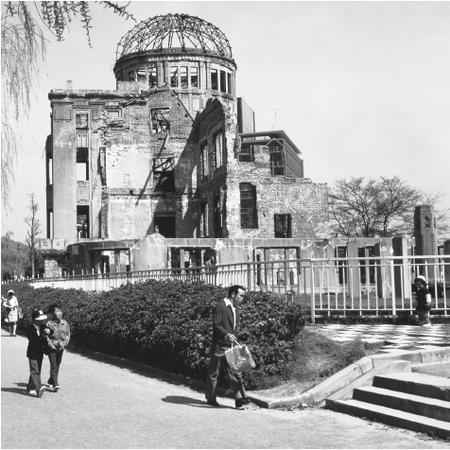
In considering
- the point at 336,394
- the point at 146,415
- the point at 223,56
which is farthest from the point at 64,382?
the point at 223,56

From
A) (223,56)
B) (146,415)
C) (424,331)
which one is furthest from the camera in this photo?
(223,56)

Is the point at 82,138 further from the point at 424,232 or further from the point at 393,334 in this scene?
the point at 393,334

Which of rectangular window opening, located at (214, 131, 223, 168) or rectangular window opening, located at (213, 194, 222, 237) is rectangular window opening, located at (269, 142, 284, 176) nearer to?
rectangular window opening, located at (214, 131, 223, 168)

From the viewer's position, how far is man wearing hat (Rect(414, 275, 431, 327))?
611 inches

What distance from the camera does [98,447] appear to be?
Answer: 26.0 ft

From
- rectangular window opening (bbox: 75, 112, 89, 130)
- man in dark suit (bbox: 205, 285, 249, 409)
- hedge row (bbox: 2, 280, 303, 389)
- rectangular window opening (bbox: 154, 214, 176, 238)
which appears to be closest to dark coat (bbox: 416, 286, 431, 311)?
hedge row (bbox: 2, 280, 303, 389)

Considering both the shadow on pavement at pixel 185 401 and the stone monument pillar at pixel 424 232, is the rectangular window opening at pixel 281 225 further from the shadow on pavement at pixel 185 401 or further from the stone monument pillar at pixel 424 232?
the shadow on pavement at pixel 185 401

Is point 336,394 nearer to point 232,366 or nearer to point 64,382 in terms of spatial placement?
point 232,366

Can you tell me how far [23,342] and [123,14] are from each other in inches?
692

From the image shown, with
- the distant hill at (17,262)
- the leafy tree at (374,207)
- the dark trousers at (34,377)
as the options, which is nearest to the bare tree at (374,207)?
the leafy tree at (374,207)

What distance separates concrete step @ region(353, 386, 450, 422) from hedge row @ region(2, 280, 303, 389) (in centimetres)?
171

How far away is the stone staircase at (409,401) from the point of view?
8.69 meters

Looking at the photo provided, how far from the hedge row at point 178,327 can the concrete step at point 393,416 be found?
1670mm

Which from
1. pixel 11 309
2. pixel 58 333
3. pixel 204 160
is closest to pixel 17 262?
pixel 204 160
